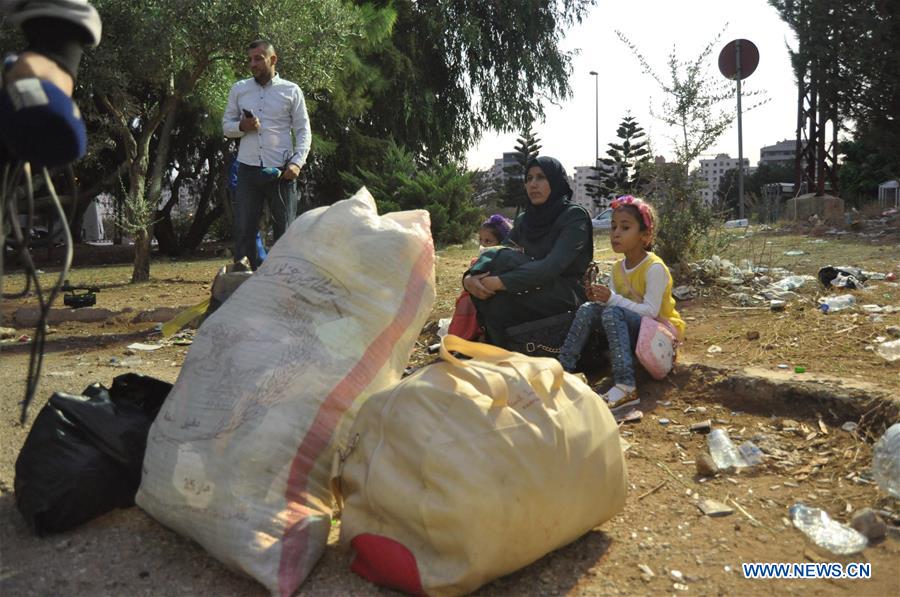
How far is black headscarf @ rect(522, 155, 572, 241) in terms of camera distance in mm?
3771

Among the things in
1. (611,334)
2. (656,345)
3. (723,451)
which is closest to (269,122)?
(611,334)

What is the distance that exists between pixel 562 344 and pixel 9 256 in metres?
13.3

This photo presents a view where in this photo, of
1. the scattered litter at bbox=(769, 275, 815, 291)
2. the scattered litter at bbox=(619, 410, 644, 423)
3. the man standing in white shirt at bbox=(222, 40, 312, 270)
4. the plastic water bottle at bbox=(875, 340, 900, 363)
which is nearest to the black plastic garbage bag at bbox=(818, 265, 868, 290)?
the scattered litter at bbox=(769, 275, 815, 291)

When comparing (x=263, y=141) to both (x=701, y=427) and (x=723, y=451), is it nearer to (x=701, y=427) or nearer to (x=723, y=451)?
(x=701, y=427)

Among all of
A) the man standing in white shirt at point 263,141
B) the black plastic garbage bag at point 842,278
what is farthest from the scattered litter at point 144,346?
the black plastic garbage bag at point 842,278

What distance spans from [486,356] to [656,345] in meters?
1.48

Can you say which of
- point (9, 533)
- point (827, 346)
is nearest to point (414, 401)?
point (9, 533)

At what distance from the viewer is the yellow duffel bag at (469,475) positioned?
178 cm

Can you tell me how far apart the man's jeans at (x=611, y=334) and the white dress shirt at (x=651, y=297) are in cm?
3

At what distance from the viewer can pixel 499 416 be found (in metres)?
1.90

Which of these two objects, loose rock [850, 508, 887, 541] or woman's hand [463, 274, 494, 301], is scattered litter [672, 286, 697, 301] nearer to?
woman's hand [463, 274, 494, 301]

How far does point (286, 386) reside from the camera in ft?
6.76

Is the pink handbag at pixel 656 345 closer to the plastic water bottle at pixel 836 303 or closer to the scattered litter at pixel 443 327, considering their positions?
the scattered litter at pixel 443 327

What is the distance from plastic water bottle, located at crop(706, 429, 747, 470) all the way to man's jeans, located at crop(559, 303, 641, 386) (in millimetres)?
501
